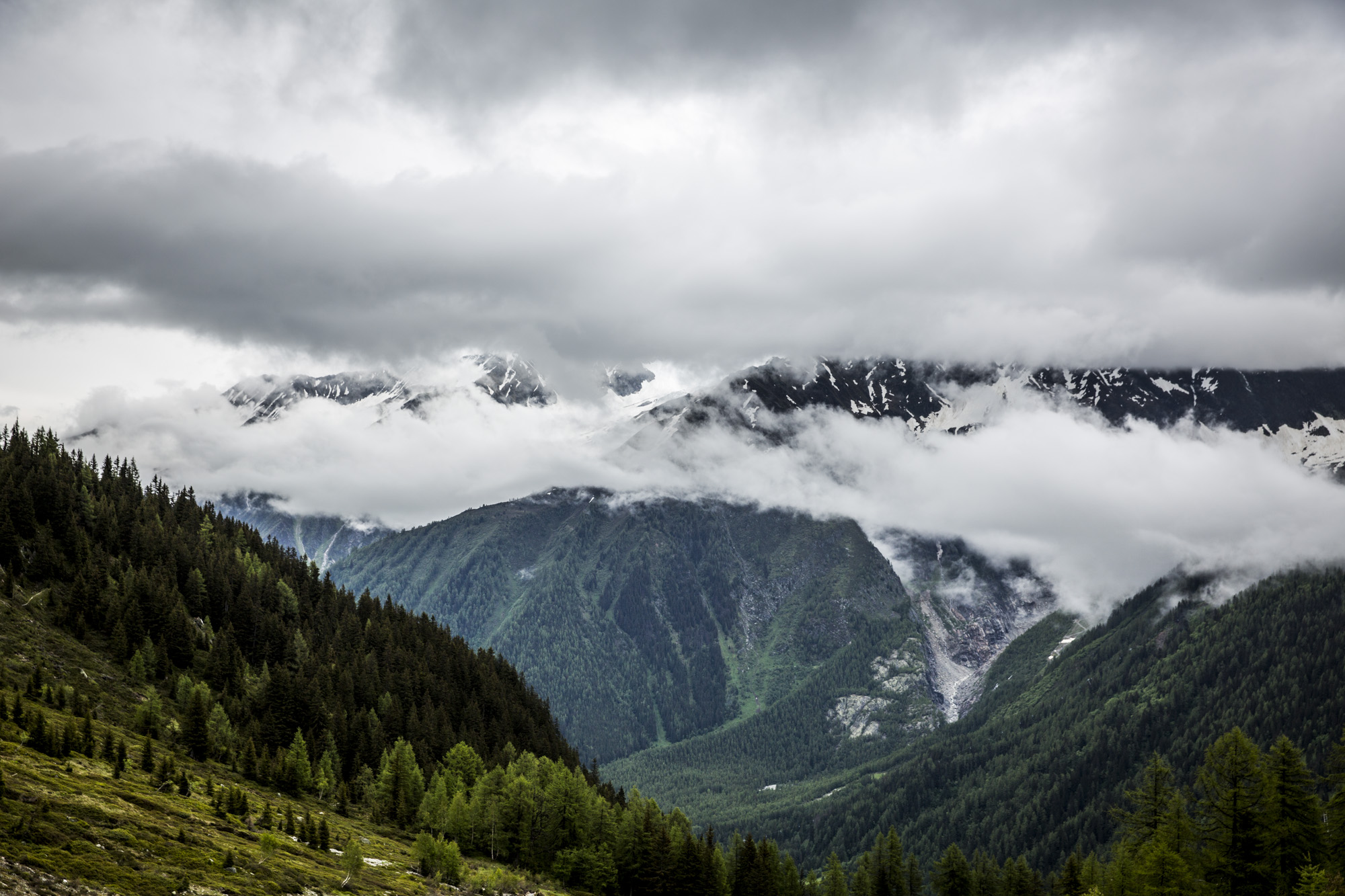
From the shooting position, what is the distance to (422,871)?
102750mm

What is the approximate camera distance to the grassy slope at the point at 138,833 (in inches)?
2418

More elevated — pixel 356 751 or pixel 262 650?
pixel 262 650

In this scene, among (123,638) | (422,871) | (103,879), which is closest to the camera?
(103,879)

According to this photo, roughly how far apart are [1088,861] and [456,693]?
124 m

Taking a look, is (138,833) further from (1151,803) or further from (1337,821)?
(1337,821)

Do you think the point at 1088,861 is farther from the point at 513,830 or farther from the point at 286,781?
the point at 286,781

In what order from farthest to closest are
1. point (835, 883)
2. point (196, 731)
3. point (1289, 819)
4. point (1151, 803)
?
point (835, 883)
point (196, 731)
point (1151, 803)
point (1289, 819)

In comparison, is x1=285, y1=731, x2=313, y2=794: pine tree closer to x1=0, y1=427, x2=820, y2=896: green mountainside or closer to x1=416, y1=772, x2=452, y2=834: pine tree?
x1=0, y1=427, x2=820, y2=896: green mountainside

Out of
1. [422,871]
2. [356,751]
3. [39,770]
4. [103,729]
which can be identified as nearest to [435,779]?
[356,751]

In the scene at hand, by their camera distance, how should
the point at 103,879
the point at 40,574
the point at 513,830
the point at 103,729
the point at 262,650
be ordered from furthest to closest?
1. the point at 262,650
2. the point at 40,574
3. the point at 513,830
4. the point at 103,729
5. the point at 103,879

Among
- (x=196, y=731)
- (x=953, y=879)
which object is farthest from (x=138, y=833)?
(x=953, y=879)

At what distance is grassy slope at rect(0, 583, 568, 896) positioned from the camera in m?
61.4

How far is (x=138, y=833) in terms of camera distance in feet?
232

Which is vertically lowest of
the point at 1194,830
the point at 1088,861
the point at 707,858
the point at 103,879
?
the point at 707,858
